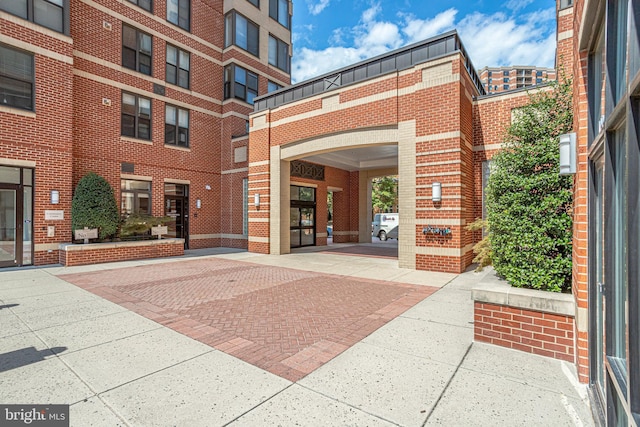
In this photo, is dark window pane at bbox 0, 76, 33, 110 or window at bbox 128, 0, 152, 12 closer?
dark window pane at bbox 0, 76, 33, 110

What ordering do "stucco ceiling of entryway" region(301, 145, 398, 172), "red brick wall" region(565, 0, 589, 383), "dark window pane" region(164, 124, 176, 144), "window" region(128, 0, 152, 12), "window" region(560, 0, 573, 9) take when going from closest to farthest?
"red brick wall" region(565, 0, 589, 383)
"window" region(560, 0, 573, 9)
"window" region(128, 0, 152, 12)
"stucco ceiling of entryway" region(301, 145, 398, 172)
"dark window pane" region(164, 124, 176, 144)

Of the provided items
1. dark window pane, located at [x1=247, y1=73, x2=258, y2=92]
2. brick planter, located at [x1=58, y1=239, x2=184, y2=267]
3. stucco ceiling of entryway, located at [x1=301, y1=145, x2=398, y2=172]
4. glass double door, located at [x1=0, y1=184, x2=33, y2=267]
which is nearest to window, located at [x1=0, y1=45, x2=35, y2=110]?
glass double door, located at [x1=0, y1=184, x2=33, y2=267]

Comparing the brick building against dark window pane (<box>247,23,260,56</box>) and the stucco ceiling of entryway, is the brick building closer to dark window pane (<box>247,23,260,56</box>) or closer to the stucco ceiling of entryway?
dark window pane (<box>247,23,260,56</box>)

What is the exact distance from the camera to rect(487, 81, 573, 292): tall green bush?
389 cm

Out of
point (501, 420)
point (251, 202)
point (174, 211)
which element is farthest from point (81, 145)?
point (501, 420)

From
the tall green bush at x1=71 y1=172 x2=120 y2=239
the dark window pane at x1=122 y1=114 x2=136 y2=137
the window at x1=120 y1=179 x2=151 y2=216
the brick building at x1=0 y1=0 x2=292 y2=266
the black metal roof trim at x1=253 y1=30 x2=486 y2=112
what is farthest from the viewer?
the dark window pane at x1=122 y1=114 x2=136 y2=137

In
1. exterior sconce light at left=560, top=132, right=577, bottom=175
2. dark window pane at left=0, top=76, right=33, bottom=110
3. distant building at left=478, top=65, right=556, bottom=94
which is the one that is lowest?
exterior sconce light at left=560, top=132, right=577, bottom=175

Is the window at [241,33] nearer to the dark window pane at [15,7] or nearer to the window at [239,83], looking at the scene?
the window at [239,83]

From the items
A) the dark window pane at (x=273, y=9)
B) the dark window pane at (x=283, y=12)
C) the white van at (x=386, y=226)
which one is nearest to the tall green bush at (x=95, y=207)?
the dark window pane at (x=273, y=9)

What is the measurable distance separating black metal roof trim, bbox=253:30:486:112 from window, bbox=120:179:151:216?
22.2 feet

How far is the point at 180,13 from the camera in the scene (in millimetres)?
15023

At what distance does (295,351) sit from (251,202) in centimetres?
1070

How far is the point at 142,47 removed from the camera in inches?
535

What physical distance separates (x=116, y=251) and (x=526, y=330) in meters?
11.9
